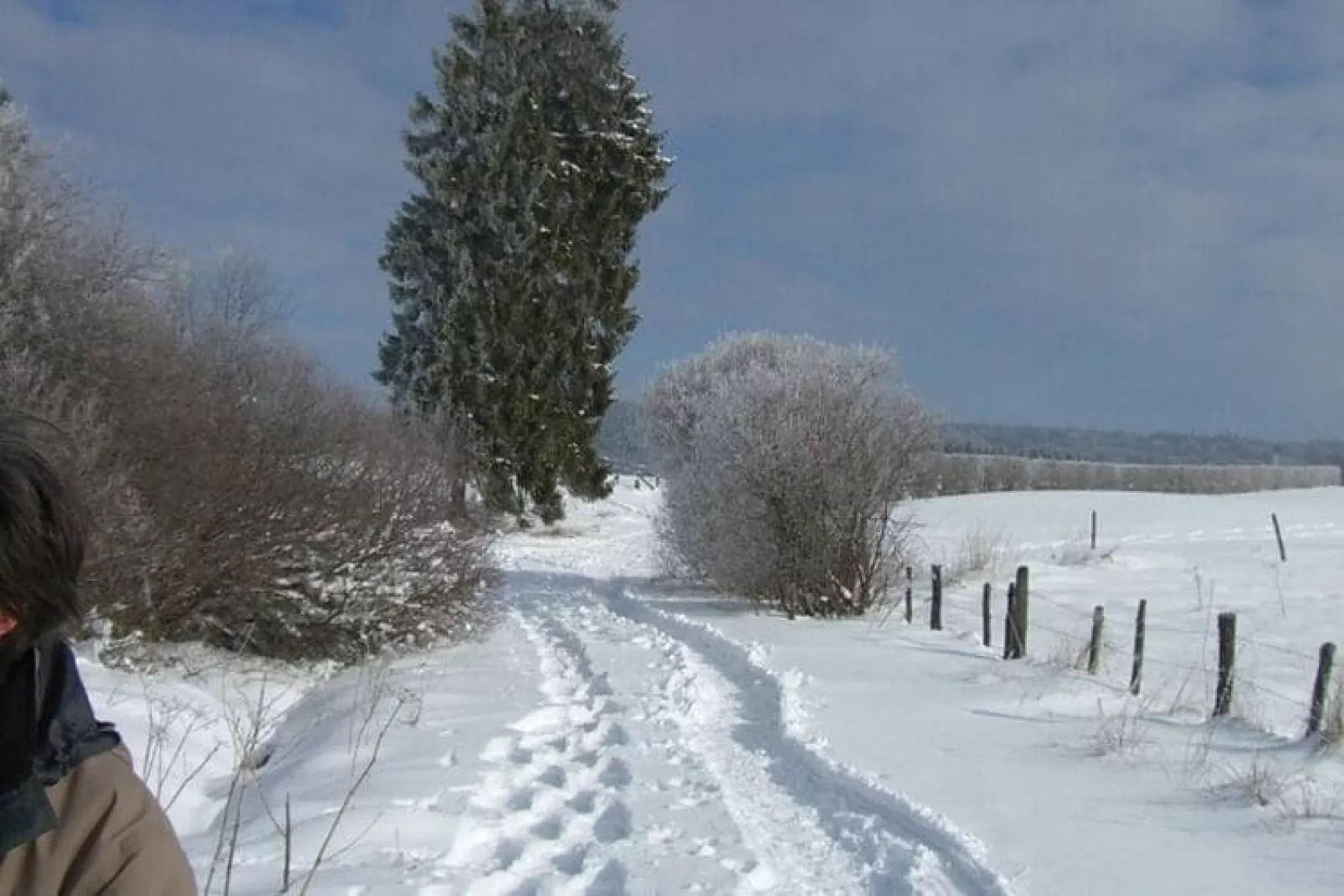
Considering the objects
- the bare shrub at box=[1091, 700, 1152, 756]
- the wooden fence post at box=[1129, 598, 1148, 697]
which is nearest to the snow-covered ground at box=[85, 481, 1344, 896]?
the bare shrub at box=[1091, 700, 1152, 756]

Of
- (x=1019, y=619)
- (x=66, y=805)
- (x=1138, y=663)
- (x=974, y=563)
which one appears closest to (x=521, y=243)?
(x=974, y=563)

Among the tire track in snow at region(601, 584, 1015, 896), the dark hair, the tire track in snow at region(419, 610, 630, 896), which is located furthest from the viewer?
the tire track in snow at region(601, 584, 1015, 896)

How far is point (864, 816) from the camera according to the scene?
7605 millimetres

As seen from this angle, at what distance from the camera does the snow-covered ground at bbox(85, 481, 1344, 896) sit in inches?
251

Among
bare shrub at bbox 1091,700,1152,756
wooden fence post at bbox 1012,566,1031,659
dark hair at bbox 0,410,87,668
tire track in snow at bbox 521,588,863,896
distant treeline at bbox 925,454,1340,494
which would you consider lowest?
tire track in snow at bbox 521,588,863,896

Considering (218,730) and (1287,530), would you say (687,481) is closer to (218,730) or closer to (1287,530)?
(218,730)

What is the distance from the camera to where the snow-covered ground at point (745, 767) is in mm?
6383

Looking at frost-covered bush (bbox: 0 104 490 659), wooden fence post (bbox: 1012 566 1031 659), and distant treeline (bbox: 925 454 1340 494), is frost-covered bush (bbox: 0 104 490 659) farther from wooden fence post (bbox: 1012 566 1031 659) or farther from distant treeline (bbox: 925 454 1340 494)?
distant treeline (bbox: 925 454 1340 494)

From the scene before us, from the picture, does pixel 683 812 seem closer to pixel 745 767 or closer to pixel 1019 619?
pixel 745 767

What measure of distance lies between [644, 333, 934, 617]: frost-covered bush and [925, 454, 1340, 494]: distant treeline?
A: 2057 inches

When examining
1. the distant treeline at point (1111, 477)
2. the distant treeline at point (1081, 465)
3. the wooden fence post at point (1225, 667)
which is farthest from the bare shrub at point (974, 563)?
the distant treeline at point (1111, 477)

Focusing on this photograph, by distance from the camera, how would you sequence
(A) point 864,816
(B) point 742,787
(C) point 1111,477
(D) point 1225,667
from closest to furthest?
(A) point 864,816
(B) point 742,787
(D) point 1225,667
(C) point 1111,477

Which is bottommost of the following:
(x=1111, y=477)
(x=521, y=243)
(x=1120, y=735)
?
(x=1120, y=735)

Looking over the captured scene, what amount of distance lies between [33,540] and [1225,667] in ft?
33.2
